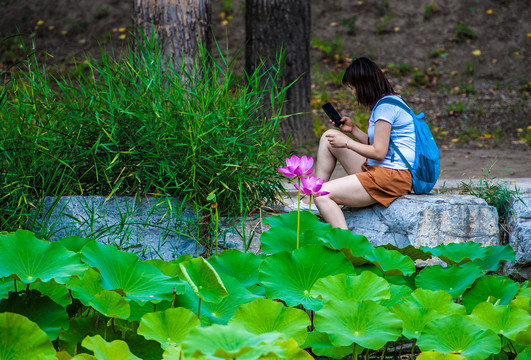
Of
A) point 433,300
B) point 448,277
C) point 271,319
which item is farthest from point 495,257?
point 271,319

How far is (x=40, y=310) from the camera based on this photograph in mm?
1742

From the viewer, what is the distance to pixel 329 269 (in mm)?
2066

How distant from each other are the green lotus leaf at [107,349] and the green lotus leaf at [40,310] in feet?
0.91

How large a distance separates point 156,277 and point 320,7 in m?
10.5

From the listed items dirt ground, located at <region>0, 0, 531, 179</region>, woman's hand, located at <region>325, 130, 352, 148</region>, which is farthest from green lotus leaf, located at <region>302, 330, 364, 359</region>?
dirt ground, located at <region>0, 0, 531, 179</region>

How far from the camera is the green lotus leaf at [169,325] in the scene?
1646 mm

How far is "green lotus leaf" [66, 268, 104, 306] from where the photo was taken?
1.74 m

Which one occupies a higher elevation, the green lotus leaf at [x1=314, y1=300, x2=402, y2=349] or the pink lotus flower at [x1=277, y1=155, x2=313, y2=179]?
the pink lotus flower at [x1=277, y1=155, x2=313, y2=179]

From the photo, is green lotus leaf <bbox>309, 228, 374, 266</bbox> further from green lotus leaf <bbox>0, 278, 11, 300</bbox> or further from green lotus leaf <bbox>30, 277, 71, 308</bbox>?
green lotus leaf <bbox>0, 278, 11, 300</bbox>

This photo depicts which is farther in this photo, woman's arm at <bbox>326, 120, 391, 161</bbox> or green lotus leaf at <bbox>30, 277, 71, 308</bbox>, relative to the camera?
woman's arm at <bbox>326, 120, 391, 161</bbox>

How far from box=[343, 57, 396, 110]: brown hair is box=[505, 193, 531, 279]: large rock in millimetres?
1028

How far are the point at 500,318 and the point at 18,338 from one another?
57.8 inches

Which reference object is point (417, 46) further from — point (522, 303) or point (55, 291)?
point (55, 291)

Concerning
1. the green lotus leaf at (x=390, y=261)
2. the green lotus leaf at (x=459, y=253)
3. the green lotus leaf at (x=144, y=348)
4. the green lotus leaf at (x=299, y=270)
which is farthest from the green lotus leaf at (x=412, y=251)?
the green lotus leaf at (x=144, y=348)
